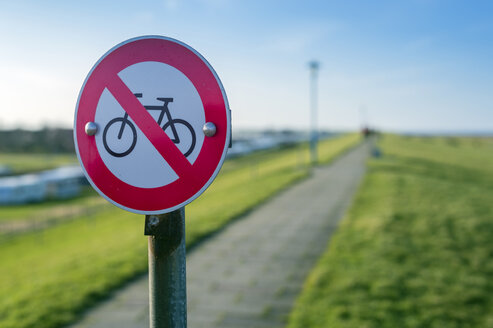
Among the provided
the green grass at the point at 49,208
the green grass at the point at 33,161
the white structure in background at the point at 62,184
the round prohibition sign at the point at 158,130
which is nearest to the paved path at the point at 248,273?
the round prohibition sign at the point at 158,130

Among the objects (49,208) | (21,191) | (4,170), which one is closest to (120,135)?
(49,208)

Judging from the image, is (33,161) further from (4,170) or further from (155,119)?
(155,119)

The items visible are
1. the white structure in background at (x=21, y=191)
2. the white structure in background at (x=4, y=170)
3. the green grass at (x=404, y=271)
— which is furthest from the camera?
the white structure in background at (x=4, y=170)

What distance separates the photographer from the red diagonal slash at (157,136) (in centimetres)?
157

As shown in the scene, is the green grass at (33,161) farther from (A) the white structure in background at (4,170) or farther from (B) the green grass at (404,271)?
(B) the green grass at (404,271)

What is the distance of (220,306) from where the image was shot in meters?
5.17

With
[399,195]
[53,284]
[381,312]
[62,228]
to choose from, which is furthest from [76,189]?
[381,312]

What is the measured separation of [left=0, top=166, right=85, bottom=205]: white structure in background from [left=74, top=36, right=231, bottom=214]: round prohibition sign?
104 feet

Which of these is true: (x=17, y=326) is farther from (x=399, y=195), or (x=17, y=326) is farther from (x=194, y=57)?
(x=399, y=195)

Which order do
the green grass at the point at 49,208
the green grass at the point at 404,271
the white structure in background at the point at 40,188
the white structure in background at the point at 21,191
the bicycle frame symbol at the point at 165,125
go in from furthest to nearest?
1. the white structure in background at the point at 40,188
2. the white structure in background at the point at 21,191
3. the green grass at the point at 49,208
4. the green grass at the point at 404,271
5. the bicycle frame symbol at the point at 165,125

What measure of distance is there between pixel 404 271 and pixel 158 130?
5955mm

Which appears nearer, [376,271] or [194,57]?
[194,57]

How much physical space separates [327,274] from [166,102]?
529 cm

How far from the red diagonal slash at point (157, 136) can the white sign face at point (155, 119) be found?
1cm
